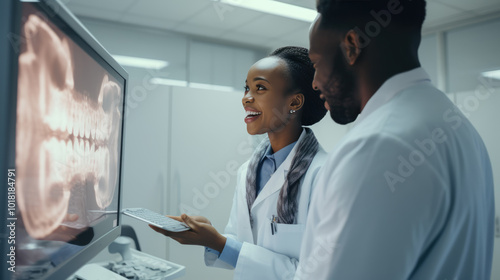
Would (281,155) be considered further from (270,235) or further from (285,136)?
(270,235)

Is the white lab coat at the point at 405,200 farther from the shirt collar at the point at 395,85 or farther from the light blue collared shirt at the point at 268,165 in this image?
the light blue collared shirt at the point at 268,165

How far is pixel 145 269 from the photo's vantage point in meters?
1.13

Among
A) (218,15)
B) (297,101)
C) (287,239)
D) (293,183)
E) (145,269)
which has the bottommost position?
(145,269)

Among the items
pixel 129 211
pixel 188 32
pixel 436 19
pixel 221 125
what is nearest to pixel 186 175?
pixel 221 125

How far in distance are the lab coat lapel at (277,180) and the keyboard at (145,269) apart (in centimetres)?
33

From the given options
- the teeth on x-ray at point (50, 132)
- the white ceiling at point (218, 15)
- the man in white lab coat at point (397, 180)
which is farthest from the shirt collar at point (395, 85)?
the white ceiling at point (218, 15)

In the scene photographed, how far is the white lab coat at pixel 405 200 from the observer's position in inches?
19.9

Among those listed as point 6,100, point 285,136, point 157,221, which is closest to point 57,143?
point 6,100

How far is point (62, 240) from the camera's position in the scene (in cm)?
63

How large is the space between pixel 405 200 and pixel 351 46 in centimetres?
28

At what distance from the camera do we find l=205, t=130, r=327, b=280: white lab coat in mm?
1052

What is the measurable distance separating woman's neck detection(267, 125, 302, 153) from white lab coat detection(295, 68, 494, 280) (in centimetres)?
67

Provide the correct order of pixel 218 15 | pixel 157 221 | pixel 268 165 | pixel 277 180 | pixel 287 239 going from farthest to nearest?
pixel 218 15
pixel 268 165
pixel 277 180
pixel 287 239
pixel 157 221

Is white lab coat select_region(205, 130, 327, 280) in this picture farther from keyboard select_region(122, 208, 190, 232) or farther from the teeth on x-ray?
the teeth on x-ray
